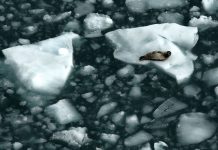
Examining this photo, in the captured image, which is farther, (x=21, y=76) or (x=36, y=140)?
(x=21, y=76)

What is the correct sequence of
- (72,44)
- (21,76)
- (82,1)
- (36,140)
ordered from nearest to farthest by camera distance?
(36,140), (21,76), (72,44), (82,1)

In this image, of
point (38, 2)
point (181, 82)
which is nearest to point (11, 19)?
point (38, 2)

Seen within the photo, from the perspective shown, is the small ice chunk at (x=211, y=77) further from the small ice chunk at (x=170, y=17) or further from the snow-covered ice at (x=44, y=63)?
the snow-covered ice at (x=44, y=63)

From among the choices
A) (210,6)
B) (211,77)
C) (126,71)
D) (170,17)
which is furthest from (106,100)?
(210,6)

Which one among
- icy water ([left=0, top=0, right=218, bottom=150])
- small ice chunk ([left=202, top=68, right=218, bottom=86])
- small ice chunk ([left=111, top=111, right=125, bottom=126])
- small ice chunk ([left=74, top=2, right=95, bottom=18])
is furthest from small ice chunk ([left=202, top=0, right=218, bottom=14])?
small ice chunk ([left=111, top=111, right=125, bottom=126])

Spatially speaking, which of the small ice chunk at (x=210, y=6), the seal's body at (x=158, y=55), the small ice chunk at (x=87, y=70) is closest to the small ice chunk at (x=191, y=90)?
the seal's body at (x=158, y=55)

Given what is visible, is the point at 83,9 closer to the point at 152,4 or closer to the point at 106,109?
the point at 152,4

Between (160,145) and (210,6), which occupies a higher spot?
(210,6)

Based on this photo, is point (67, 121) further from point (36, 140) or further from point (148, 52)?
point (148, 52)
